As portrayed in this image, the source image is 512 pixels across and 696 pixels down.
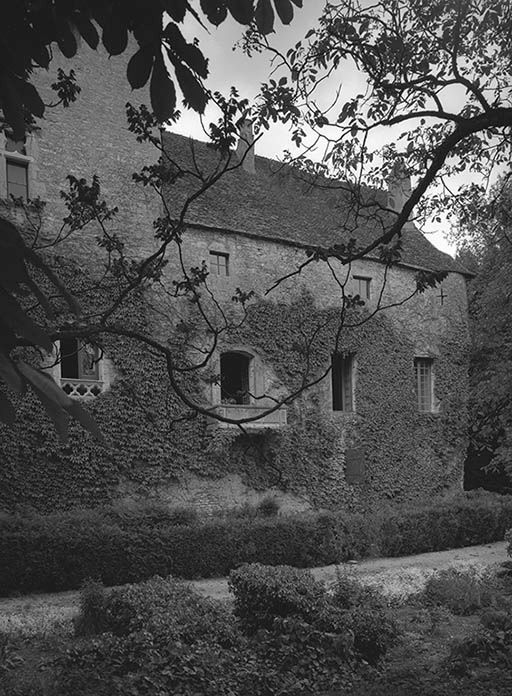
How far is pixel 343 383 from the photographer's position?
2042cm

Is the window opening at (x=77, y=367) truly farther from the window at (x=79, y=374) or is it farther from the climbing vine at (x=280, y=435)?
the climbing vine at (x=280, y=435)

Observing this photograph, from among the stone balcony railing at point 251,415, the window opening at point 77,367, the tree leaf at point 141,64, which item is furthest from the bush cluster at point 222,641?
the stone balcony railing at point 251,415

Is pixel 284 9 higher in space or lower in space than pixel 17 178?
lower

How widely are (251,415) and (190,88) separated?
583 inches

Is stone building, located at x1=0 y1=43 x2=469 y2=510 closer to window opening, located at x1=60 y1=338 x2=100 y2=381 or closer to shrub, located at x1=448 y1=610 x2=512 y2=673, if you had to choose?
window opening, located at x1=60 y1=338 x2=100 y2=381

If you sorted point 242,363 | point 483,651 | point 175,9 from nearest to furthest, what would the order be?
point 175,9
point 483,651
point 242,363

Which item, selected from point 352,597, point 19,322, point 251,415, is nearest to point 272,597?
point 352,597

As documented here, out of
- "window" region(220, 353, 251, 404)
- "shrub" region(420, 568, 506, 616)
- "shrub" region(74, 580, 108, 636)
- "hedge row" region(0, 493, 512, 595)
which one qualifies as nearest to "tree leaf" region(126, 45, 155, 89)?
"shrub" region(74, 580, 108, 636)

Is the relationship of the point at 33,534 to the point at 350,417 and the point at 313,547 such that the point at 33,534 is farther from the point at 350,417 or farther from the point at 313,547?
the point at 350,417

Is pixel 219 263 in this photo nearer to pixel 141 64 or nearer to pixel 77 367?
pixel 77 367

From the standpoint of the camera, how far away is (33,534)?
36.6 feet

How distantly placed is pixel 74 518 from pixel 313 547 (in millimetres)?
4736

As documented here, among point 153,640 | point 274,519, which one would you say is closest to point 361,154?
point 153,640

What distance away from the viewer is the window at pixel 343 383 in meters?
20.2
